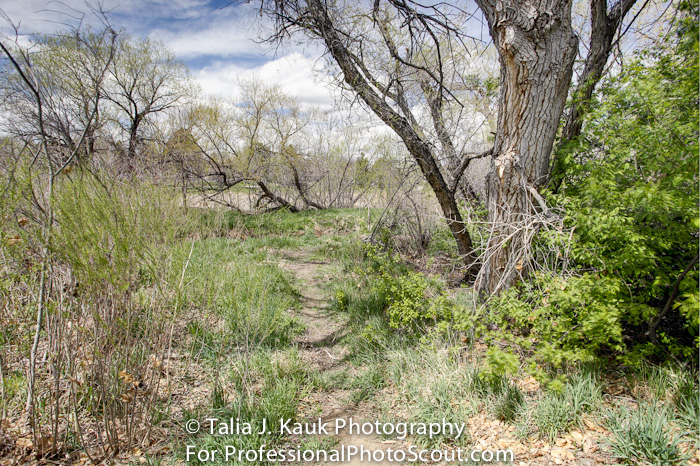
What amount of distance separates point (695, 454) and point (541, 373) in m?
0.78

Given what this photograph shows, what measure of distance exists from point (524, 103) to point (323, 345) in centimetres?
307

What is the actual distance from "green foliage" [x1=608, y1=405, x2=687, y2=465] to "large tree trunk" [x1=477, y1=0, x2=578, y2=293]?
117cm

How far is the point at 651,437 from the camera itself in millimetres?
1972

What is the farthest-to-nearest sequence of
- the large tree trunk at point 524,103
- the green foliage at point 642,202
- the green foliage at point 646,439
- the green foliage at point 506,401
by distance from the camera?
the large tree trunk at point 524,103
the green foliage at point 506,401
the green foliage at point 642,202
the green foliage at point 646,439

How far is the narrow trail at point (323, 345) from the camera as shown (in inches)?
102

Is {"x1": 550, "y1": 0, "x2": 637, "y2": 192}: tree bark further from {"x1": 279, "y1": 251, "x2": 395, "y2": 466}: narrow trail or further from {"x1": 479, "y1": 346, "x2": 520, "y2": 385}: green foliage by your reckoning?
{"x1": 279, "y1": 251, "x2": 395, "y2": 466}: narrow trail

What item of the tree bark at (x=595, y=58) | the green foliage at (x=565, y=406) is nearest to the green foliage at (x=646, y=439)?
the green foliage at (x=565, y=406)

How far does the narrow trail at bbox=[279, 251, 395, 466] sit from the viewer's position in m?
2.59

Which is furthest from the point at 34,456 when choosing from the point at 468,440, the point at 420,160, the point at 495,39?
the point at 495,39

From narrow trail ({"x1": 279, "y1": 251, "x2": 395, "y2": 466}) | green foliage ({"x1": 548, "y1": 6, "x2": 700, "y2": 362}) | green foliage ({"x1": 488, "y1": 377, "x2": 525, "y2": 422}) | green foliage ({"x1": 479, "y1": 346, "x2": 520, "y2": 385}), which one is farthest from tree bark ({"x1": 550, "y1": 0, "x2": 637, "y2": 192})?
narrow trail ({"x1": 279, "y1": 251, "x2": 395, "y2": 466})

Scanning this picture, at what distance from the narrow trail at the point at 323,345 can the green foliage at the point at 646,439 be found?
136 cm

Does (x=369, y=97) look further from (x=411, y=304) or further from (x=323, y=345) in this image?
(x=323, y=345)

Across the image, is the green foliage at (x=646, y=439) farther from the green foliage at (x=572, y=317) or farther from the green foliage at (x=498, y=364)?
the green foliage at (x=498, y=364)

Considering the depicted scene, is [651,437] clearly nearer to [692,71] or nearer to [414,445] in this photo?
[414,445]
